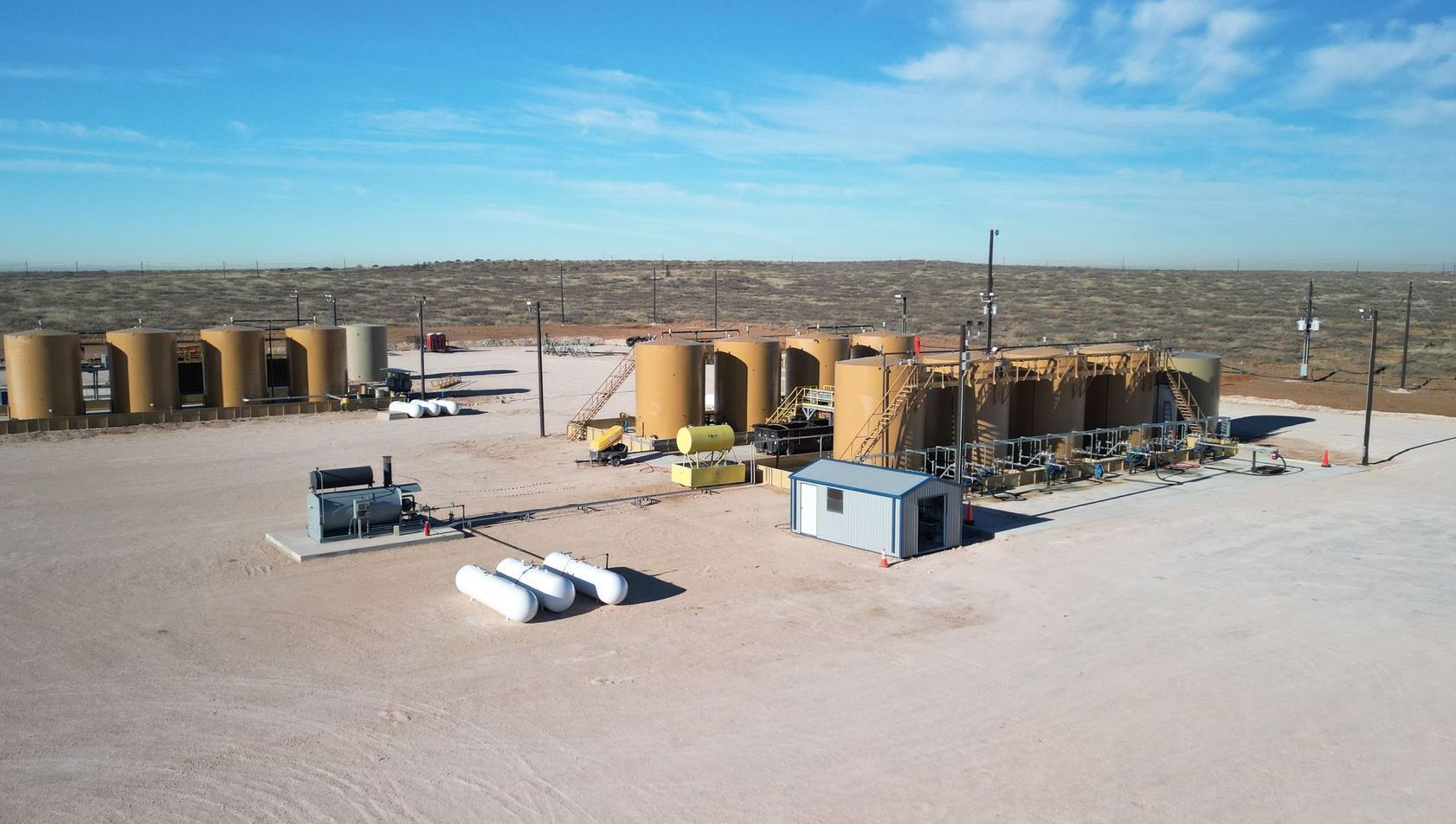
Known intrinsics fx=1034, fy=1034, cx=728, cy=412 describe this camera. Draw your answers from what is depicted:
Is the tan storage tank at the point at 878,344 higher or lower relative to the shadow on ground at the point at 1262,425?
higher

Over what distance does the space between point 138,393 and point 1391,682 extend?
39716 millimetres

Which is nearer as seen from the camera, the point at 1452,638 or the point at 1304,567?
the point at 1452,638

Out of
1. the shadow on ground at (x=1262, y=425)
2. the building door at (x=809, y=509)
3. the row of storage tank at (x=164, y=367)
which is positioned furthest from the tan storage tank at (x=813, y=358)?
the row of storage tank at (x=164, y=367)

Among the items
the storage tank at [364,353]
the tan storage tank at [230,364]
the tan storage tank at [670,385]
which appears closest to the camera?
the tan storage tank at [670,385]

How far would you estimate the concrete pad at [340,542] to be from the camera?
67.7 ft

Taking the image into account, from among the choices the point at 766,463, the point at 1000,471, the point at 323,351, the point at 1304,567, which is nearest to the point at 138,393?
the point at 323,351

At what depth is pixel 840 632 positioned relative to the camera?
16.7 m

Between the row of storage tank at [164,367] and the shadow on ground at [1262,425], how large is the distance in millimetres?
35876

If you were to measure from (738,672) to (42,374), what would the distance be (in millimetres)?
33121

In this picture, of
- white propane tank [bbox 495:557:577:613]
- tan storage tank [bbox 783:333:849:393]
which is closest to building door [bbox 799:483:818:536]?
white propane tank [bbox 495:557:577:613]

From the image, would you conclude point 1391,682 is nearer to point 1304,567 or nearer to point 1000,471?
point 1304,567

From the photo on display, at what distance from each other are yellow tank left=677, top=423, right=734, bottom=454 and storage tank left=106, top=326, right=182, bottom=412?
22.5m

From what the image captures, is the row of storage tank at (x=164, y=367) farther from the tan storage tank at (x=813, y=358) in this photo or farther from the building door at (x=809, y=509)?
the building door at (x=809, y=509)

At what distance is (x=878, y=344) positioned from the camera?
3591cm
